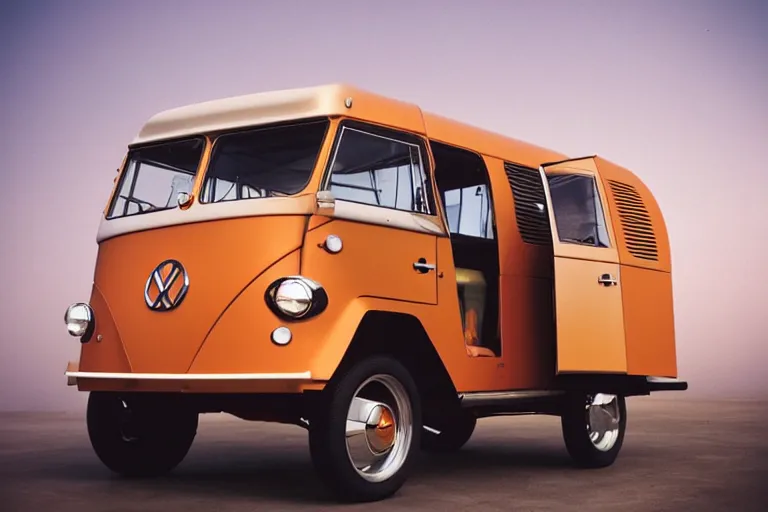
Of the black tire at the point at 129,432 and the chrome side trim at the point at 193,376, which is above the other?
the chrome side trim at the point at 193,376

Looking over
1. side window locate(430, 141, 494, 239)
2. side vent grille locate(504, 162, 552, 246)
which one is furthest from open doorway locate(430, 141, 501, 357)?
side vent grille locate(504, 162, 552, 246)

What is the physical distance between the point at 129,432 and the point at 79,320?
42.1 inches

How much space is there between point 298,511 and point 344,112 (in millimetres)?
2664

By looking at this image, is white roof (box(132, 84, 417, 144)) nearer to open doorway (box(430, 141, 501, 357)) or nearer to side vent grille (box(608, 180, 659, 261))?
open doorway (box(430, 141, 501, 357))

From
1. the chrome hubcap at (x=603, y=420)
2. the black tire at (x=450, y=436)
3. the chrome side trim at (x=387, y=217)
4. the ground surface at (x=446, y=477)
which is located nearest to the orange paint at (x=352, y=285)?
the chrome side trim at (x=387, y=217)

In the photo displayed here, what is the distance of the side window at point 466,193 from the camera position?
8.21 m

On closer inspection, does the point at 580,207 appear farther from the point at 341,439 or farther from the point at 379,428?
the point at 341,439

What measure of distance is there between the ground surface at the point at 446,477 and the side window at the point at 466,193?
2137 millimetres

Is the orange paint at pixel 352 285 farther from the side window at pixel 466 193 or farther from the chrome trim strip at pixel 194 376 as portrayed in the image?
the side window at pixel 466 193

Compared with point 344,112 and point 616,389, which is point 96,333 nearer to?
point 344,112

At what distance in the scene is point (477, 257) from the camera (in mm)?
8289

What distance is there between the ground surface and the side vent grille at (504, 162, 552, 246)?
6.82ft

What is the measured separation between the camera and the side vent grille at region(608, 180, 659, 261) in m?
8.74

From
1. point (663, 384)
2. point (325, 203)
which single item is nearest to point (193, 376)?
point (325, 203)
